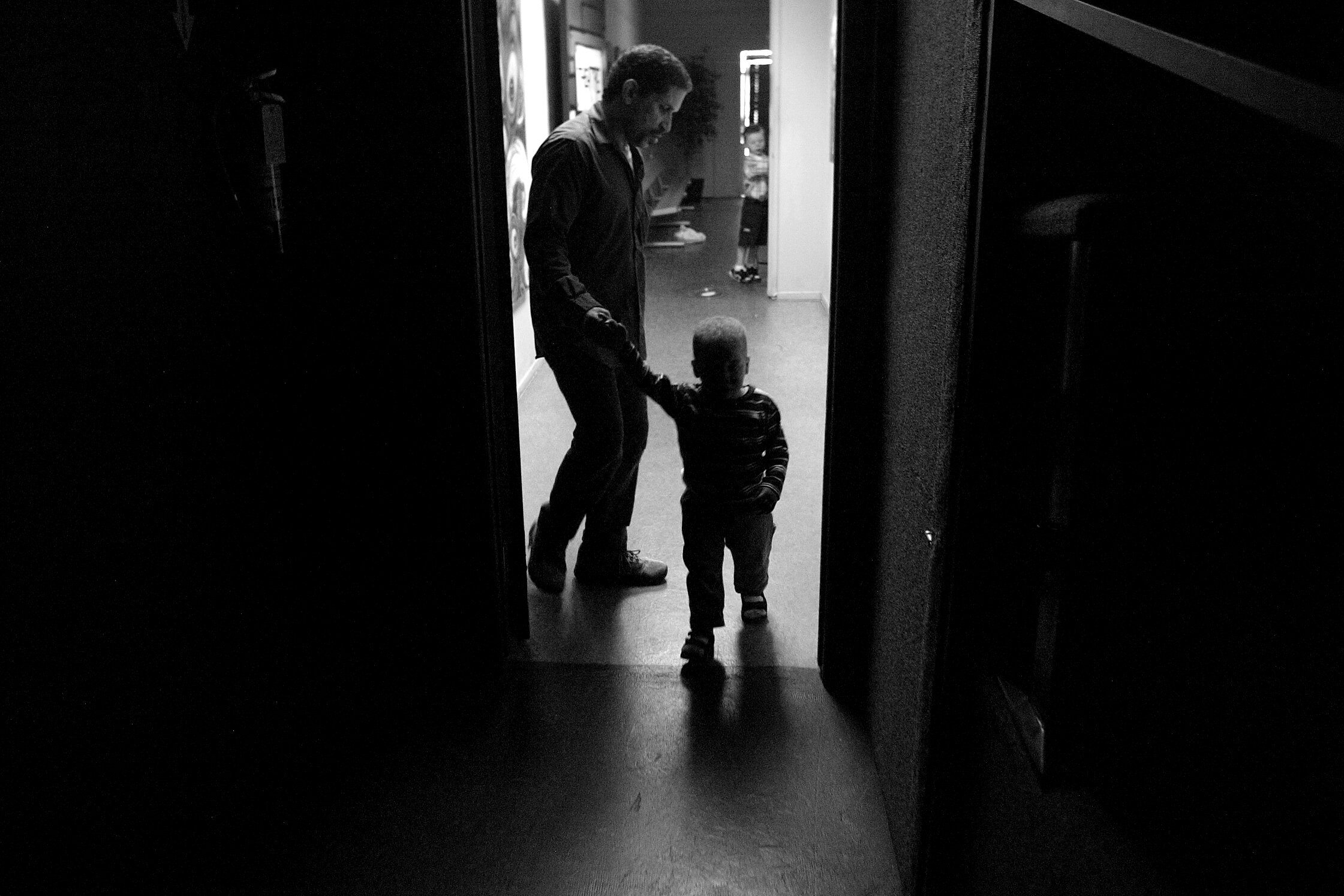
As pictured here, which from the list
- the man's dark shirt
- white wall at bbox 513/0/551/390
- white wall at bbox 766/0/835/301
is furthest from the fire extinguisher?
white wall at bbox 766/0/835/301

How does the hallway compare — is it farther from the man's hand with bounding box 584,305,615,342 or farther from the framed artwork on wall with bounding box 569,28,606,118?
the framed artwork on wall with bounding box 569,28,606,118

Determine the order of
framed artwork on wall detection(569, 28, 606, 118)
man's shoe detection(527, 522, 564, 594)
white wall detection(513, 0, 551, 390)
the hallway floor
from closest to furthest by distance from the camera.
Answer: the hallway floor
man's shoe detection(527, 522, 564, 594)
white wall detection(513, 0, 551, 390)
framed artwork on wall detection(569, 28, 606, 118)

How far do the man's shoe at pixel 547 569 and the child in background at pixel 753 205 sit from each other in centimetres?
639

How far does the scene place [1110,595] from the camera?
130cm

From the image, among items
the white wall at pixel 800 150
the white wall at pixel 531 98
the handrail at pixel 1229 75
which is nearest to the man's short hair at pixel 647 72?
the handrail at pixel 1229 75

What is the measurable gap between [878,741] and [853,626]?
0.36 m

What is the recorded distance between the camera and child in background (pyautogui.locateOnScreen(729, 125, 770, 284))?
9.70 metres

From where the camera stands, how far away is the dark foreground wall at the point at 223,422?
2.34 m

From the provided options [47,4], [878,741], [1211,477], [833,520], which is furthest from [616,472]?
[1211,477]

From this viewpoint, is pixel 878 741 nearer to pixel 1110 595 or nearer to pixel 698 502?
pixel 698 502

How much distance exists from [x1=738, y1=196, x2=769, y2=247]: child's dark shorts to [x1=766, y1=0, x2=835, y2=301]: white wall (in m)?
1.03

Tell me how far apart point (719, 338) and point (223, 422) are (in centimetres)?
120

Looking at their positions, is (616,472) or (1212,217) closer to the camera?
(1212,217)

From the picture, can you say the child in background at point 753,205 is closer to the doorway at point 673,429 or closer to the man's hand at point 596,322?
the doorway at point 673,429
